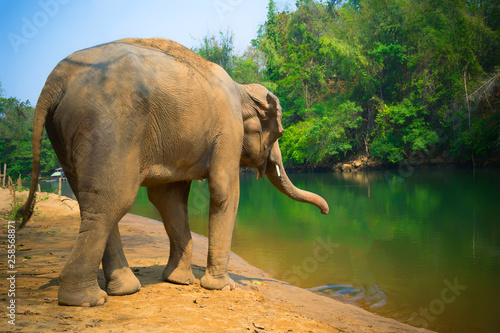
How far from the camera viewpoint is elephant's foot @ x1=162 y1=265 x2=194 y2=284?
470cm

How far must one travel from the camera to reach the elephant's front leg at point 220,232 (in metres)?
4.64

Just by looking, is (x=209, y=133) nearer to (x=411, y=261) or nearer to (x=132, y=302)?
(x=132, y=302)

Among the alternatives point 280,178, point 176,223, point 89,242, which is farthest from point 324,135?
point 89,242

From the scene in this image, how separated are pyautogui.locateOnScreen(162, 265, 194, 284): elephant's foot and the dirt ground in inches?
4.4

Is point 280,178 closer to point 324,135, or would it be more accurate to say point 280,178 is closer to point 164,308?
point 164,308

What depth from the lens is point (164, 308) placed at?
11.7ft

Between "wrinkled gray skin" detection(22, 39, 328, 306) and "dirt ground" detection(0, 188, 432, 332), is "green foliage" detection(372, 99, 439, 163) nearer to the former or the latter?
"dirt ground" detection(0, 188, 432, 332)

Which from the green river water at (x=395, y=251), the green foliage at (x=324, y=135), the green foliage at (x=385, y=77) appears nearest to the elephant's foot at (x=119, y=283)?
the green river water at (x=395, y=251)

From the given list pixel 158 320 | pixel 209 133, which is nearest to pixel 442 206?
pixel 209 133

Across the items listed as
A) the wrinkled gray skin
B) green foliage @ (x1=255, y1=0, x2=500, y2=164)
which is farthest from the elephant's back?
green foliage @ (x1=255, y1=0, x2=500, y2=164)

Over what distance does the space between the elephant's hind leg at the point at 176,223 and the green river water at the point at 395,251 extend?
2.97m

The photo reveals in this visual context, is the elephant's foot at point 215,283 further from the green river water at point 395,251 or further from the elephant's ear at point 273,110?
the green river water at point 395,251

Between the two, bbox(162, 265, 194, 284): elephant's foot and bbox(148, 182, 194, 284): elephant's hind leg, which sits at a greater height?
bbox(148, 182, 194, 284): elephant's hind leg

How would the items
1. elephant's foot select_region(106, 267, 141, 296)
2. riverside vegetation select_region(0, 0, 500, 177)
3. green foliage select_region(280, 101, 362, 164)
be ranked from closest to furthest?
elephant's foot select_region(106, 267, 141, 296), riverside vegetation select_region(0, 0, 500, 177), green foliage select_region(280, 101, 362, 164)
